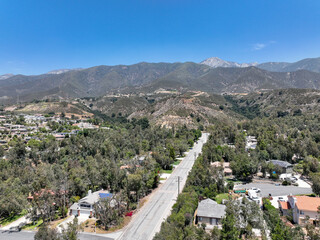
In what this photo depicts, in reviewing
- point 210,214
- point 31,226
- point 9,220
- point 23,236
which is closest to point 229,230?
point 210,214

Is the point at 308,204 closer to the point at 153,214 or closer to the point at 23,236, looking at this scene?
the point at 153,214

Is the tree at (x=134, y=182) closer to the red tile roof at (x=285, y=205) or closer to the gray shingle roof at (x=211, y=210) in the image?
the gray shingle roof at (x=211, y=210)

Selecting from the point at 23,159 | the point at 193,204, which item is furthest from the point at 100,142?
the point at 193,204

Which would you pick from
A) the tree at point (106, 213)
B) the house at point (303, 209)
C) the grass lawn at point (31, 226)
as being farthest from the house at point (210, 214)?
the grass lawn at point (31, 226)

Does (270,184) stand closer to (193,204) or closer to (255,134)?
(193,204)

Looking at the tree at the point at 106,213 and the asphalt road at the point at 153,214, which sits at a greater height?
the tree at the point at 106,213

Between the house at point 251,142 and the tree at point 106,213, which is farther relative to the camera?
the house at point 251,142

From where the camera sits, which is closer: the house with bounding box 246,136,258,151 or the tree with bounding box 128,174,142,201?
the tree with bounding box 128,174,142,201

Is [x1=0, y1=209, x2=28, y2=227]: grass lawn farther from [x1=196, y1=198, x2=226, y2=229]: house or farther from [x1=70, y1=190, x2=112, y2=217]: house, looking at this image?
[x1=196, y1=198, x2=226, y2=229]: house

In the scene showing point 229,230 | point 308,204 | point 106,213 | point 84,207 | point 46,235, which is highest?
point 46,235

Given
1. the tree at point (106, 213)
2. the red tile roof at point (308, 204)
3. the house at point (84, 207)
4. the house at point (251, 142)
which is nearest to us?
the red tile roof at point (308, 204)

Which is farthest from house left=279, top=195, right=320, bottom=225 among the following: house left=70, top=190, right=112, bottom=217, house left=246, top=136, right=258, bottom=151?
house left=246, top=136, right=258, bottom=151
